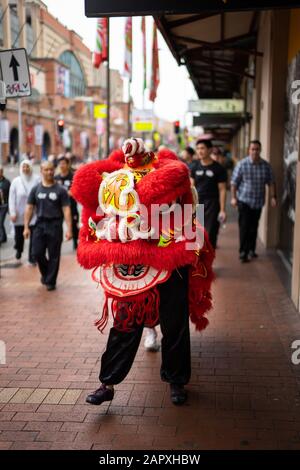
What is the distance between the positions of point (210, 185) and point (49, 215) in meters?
2.32

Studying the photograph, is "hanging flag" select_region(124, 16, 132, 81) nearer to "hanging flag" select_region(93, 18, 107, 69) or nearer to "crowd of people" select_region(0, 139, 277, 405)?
"hanging flag" select_region(93, 18, 107, 69)

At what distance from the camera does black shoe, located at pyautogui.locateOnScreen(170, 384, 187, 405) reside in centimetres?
395

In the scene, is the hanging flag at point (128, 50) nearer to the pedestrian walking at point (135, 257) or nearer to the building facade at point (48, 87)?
the building facade at point (48, 87)

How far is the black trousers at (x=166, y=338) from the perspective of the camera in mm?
3883

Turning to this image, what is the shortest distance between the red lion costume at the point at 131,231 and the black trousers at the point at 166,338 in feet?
0.25

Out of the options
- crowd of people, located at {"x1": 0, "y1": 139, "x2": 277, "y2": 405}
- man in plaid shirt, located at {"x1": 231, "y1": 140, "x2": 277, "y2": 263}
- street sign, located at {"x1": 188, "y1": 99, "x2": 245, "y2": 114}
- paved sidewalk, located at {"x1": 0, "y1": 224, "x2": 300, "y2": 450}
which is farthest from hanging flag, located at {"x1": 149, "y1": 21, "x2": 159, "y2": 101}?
paved sidewalk, located at {"x1": 0, "y1": 224, "x2": 300, "y2": 450}

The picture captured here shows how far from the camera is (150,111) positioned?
27.3m

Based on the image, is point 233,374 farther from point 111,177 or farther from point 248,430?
point 111,177

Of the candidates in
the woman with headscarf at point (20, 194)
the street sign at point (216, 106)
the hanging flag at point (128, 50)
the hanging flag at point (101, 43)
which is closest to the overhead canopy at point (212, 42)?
the street sign at point (216, 106)

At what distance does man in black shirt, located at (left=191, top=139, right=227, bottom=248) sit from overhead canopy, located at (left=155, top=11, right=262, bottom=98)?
6.40ft

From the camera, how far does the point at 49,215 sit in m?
7.29

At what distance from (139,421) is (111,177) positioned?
1.67 metres

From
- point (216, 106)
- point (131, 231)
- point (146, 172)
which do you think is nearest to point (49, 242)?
point (146, 172)

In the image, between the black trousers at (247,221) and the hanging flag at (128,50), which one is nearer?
the black trousers at (247,221)
